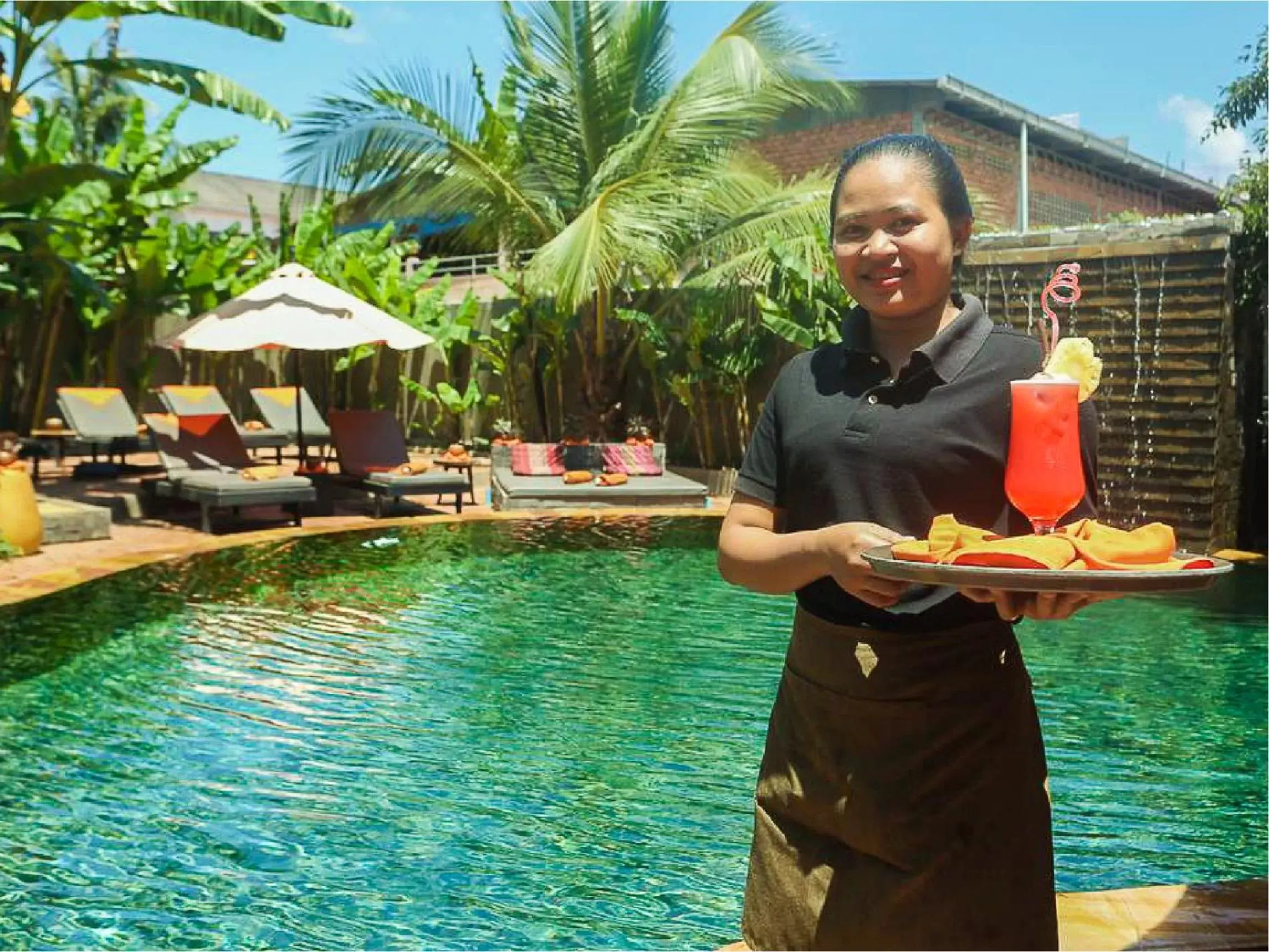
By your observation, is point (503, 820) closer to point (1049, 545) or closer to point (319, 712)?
point (319, 712)

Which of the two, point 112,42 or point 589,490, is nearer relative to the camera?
point 589,490

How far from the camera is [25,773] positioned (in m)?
Result: 4.69

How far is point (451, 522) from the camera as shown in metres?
12.1

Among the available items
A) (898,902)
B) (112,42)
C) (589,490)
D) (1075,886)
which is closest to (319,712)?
(1075,886)

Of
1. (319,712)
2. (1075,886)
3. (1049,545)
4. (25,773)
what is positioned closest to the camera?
(1049,545)

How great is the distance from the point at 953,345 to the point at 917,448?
177mm

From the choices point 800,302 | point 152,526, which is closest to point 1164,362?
point 800,302

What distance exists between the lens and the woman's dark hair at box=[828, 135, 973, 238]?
5.56 feet

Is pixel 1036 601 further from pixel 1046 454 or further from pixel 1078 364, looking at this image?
pixel 1078 364

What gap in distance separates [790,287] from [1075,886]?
10730 millimetres

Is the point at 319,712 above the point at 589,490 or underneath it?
underneath

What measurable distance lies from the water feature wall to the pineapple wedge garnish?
951cm

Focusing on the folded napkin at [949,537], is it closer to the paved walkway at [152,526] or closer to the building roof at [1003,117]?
the paved walkway at [152,526]

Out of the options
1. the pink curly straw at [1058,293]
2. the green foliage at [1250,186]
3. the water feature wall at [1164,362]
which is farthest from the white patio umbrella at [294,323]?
the pink curly straw at [1058,293]
